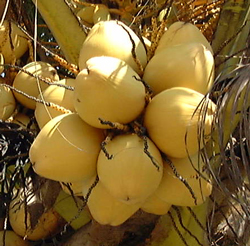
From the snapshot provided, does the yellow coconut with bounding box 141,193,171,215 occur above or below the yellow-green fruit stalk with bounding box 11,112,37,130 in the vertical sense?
above

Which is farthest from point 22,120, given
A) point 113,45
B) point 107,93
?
point 107,93

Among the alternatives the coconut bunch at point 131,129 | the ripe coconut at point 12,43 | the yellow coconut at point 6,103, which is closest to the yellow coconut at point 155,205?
the coconut bunch at point 131,129

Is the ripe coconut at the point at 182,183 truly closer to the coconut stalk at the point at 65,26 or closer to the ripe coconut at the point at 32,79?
the coconut stalk at the point at 65,26

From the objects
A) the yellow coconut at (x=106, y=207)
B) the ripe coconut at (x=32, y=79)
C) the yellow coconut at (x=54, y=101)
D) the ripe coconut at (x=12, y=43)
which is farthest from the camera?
the ripe coconut at (x=12, y=43)

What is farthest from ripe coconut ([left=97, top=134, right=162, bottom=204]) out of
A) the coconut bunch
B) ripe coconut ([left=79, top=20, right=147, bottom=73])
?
ripe coconut ([left=79, top=20, right=147, bottom=73])

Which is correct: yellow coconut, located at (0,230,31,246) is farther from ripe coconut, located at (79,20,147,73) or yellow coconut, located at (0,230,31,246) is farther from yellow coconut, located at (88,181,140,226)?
ripe coconut, located at (79,20,147,73)

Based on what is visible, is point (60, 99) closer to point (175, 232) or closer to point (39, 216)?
point (175, 232)
